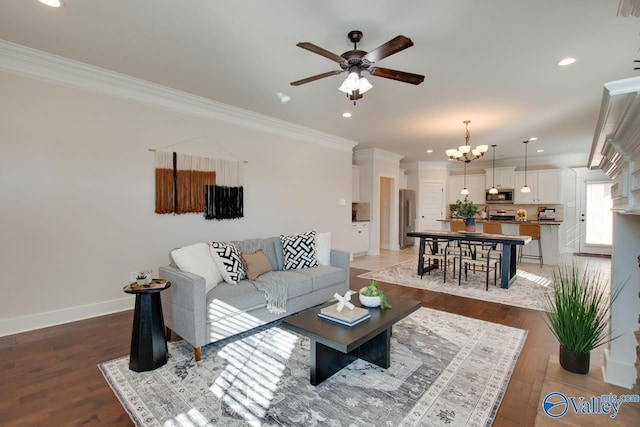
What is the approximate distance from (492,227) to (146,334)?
745 centimetres

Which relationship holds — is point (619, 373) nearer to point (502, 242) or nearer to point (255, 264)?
point (255, 264)

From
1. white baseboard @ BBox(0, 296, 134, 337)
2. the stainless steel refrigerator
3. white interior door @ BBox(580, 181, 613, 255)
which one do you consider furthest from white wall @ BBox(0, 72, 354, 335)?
white interior door @ BBox(580, 181, 613, 255)

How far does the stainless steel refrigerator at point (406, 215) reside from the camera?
8789 millimetres

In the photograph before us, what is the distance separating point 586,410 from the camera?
153 cm

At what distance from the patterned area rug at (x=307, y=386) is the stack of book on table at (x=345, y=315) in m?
0.43

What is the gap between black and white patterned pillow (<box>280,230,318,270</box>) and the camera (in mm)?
3712

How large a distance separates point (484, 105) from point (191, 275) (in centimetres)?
438

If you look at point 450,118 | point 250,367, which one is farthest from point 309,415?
point 450,118

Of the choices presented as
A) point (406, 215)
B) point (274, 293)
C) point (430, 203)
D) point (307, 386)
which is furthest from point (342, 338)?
point (430, 203)

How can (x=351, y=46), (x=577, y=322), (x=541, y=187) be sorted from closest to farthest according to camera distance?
(x=577, y=322) → (x=351, y=46) → (x=541, y=187)

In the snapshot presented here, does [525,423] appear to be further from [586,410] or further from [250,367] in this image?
[250,367]

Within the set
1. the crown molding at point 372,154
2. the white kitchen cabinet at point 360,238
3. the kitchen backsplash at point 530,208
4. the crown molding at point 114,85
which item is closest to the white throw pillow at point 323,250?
the crown molding at point 114,85

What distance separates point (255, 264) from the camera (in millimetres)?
3270

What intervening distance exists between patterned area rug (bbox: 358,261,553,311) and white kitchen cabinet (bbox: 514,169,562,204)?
11.7 ft
